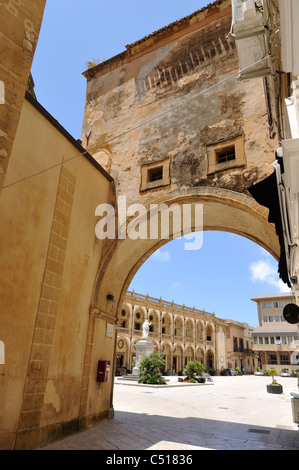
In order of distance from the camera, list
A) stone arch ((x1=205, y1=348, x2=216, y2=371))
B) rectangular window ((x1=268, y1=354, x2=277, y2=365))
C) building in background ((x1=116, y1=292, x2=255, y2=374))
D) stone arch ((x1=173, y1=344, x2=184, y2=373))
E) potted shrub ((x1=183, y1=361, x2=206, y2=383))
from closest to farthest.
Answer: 1. potted shrub ((x1=183, y1=361, x2=206, y2=383))
2. building in background ((x1=116, y1=292, x2=255, y2=374))
3. stone arch ((x1=173, y1=344, x2=184, y2=373))
4. rectangular window ((x1=268, y1=354, x2=277, y2=365))
5. stone arch ((x1=205, y1=348, x2=216, y2=371))

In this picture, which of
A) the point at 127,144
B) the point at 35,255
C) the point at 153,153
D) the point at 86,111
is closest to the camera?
the point at 35,255

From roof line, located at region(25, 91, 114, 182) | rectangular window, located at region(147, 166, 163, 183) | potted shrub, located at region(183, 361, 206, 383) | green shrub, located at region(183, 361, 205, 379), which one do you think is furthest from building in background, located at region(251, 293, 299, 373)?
roof line, located at region(25, 91, 114, 182)

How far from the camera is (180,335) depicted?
50.0m

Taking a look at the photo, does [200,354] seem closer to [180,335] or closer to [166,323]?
[180,335]

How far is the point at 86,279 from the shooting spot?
820 cm

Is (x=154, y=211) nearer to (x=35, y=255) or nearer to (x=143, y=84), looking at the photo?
(x=35, y=255)

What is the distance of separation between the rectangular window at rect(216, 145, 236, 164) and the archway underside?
95 centimetres

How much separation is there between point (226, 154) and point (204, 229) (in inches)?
102

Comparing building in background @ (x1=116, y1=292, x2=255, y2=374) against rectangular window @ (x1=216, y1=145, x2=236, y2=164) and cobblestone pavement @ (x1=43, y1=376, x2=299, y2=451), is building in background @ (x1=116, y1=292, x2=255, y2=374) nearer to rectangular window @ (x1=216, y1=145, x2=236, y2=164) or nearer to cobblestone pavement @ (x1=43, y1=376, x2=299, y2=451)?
cobblestone pavement @ (x1=43, y1=376, x2=299, y2=451)

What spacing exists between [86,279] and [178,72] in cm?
666

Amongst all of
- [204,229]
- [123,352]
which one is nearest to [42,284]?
[204,229]

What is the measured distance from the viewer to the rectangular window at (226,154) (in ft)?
26.4

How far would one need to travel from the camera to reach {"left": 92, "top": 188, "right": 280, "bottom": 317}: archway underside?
7367mm
